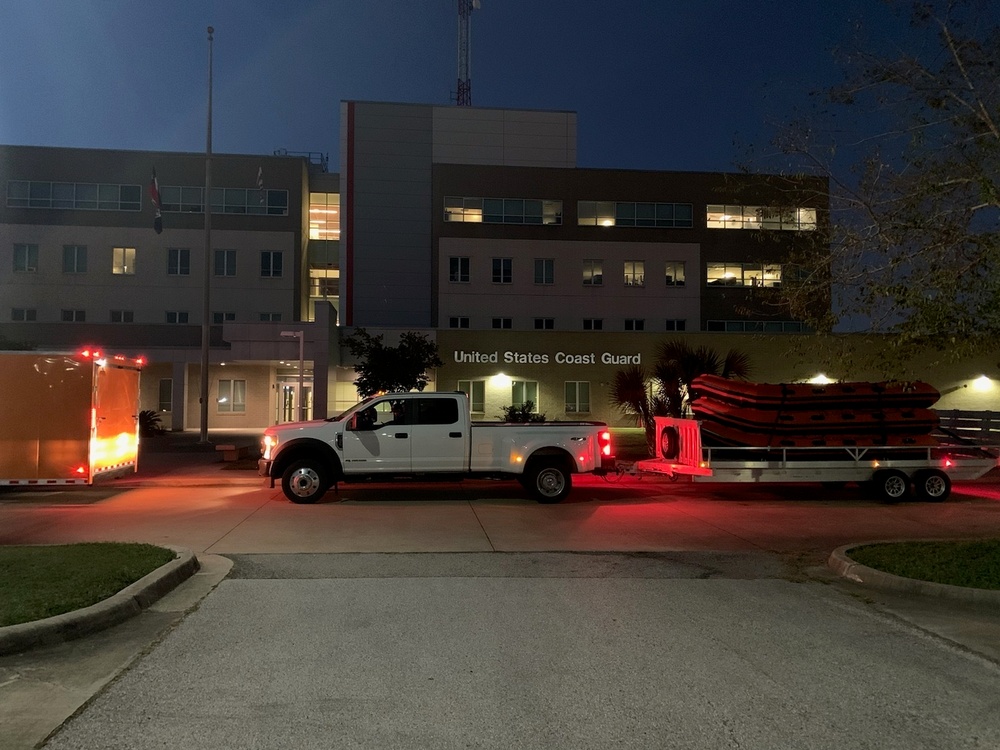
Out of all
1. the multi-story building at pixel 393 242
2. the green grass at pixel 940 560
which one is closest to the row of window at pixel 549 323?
the multi-story building at pixel 393 242

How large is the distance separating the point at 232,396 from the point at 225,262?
31.2 ft

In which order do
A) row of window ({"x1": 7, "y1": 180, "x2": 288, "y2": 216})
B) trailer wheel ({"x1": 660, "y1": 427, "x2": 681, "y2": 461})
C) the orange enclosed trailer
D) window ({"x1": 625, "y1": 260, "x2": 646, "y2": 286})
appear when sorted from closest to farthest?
the orange enclosed trailer < trailer wheel ({"x1": 660, "y1": 427, "x2": 681, "y2": 461}) < window ({"x1": 625, "y1": 260, "x2": 646, "y2": 286}) < row of window ({"x1": 7, "y1": 180, "x2": 288, "y2": 216})

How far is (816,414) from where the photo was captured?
15.6m

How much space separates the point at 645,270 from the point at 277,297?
20855 mm

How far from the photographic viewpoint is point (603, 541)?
36.9ft

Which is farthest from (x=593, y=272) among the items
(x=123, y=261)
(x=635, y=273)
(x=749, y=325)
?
(x=123, y=261)

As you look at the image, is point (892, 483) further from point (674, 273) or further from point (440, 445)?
point (674, 273)

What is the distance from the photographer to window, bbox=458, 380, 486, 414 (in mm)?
Result: 38406

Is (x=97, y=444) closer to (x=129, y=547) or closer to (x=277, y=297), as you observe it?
(x=129, y=547)

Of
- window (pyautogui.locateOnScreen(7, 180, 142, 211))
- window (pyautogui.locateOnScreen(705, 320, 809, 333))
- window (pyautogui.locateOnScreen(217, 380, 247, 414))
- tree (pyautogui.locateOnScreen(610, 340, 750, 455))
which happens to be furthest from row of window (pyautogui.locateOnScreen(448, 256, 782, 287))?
tree (pyautogui.locateOnScreen(610, 340, 750, 455))

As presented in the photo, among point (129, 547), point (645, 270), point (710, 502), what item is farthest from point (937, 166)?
point (645, 270)

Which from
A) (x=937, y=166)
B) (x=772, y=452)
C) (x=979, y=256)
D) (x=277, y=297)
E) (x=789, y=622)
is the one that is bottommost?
(x=789, y=622)

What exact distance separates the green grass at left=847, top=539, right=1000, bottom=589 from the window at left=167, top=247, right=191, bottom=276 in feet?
139

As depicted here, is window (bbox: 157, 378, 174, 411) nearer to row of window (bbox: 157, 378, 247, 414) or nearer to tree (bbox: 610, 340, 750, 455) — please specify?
row of window (bbox: 157, 378, 247, 414)
